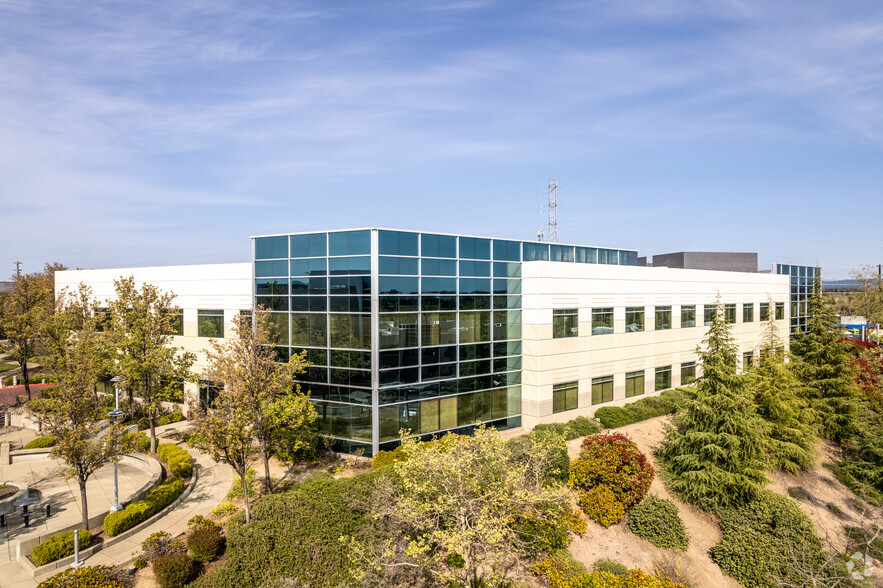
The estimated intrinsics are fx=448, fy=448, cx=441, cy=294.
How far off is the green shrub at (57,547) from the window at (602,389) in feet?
91.0

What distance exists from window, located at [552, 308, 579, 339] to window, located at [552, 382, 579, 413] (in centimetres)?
330

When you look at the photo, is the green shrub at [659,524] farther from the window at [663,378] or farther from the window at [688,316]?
the window at [688,316]

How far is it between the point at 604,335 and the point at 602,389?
3818 millimetres

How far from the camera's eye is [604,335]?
3147 cm

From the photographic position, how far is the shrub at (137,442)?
19.0 meters

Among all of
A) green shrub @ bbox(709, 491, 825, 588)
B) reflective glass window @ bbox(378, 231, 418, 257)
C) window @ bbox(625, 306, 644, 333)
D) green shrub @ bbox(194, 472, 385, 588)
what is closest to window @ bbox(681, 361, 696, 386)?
window @ bbox(625, 306, 644, 333)

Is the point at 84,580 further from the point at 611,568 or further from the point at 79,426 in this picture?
the point at 611,568

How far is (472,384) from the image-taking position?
26359 millimetres

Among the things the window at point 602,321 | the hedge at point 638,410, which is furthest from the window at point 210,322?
the hedge at point 638,410

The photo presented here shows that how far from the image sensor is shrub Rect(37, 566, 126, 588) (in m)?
12.8

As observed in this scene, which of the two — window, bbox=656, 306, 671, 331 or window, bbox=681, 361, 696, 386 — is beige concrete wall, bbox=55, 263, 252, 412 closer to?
window, bbox=656, 306, 671, 331

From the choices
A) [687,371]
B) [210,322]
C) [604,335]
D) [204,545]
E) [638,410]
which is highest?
[210,322]

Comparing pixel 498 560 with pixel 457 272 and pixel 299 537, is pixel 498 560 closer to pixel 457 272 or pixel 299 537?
pixel 299 537

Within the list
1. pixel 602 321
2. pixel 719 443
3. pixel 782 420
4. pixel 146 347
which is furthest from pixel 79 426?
pixel 782 420
